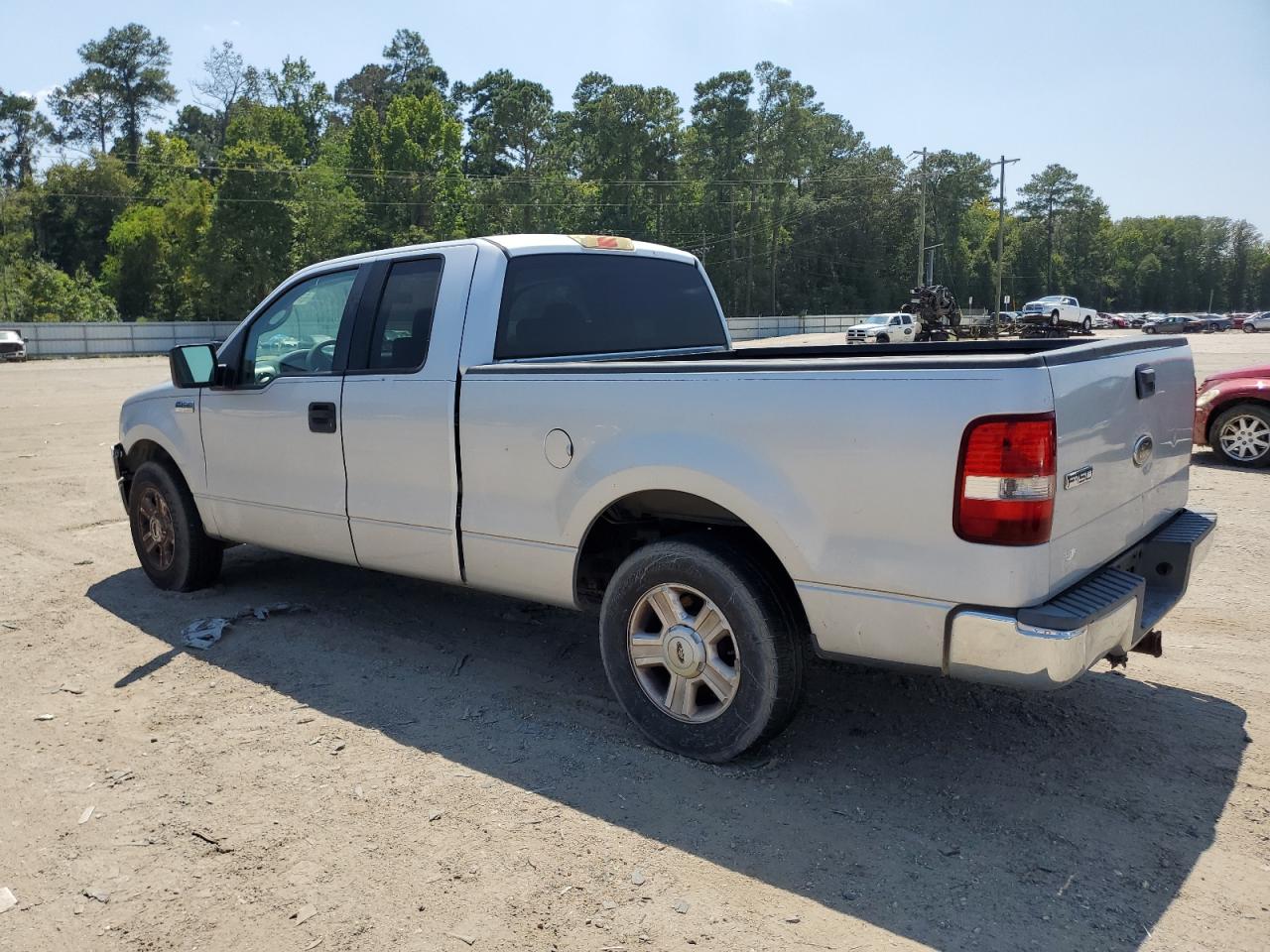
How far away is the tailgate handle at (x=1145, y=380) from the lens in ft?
11.6

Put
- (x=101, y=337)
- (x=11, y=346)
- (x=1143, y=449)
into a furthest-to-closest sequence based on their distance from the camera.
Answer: (x=101, y=337) → (x=11, y=346) → (x=1143, y=449)

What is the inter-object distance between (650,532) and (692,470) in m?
0.72

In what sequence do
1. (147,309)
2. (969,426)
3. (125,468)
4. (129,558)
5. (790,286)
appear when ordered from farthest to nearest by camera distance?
1. (790,286)
2. (147,309)
3. (129,558)
4. (125,468)
5. (969,426)

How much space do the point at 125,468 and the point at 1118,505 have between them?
19.7 feet

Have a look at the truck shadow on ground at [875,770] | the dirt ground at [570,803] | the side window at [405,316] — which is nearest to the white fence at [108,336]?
the side window at [405,316]

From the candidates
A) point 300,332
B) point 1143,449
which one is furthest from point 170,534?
point 1143,449

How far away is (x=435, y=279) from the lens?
15.4 ft

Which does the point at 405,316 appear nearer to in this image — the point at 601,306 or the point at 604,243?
the point at 601,306

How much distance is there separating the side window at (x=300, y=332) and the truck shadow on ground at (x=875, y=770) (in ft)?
4.87

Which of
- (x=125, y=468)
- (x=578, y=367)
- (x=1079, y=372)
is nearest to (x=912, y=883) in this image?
(x=1079, y=372)

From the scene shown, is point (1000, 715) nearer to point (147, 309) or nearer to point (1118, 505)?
point (1118, 505)

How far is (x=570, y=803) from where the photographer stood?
11.5 ft

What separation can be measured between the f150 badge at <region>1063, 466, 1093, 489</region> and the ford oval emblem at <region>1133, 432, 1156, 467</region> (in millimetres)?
480

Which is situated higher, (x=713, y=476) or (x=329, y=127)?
(x=329, y=127)
